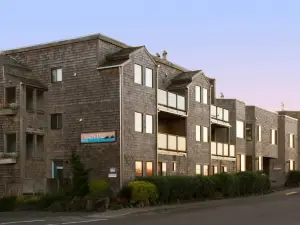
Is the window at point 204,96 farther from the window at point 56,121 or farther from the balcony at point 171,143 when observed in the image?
the window at point 56,121

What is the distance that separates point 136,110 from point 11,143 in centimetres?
801

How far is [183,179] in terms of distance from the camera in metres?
31.5

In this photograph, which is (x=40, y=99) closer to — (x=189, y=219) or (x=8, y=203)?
(x=8, y=203)

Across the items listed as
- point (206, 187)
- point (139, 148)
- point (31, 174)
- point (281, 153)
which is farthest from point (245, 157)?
point (31, 174)

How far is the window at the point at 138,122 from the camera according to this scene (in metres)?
31.5

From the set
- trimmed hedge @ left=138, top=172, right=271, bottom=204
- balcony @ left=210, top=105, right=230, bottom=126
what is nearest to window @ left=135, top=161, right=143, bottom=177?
trimmed hedge @ left=138, top=172, right=271, bottom=204

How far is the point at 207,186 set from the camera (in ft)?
111

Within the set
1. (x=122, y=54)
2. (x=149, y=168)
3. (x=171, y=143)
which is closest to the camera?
(x=122, y=54)

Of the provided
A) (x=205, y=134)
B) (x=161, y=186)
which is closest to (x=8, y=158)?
(x=161, y=186)

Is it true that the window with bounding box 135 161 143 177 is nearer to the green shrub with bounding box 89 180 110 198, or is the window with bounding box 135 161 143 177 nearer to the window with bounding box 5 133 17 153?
the green shrub with bounding box 89 180 110 198

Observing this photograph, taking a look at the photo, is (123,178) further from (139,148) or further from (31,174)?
(31,174)

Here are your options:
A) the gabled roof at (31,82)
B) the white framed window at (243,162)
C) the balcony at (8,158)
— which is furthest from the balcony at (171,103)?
the white framed window at (243,162)

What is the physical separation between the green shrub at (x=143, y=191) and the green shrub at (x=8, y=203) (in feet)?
21.8

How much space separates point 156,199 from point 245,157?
23.2 m
